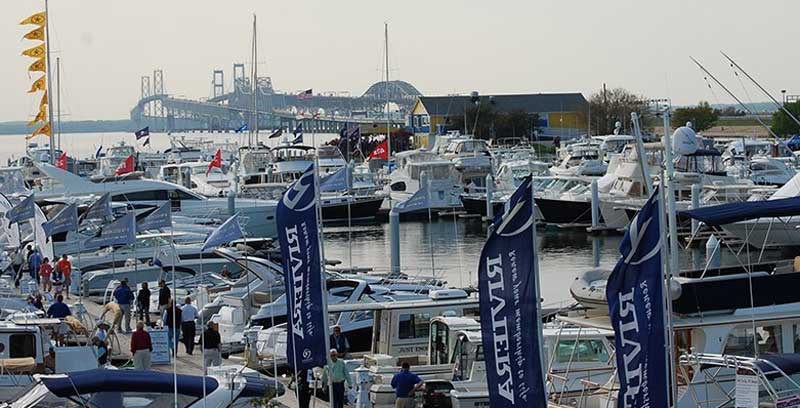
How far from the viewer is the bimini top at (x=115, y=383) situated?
1738 centimetres

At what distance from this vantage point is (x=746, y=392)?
17.2 m

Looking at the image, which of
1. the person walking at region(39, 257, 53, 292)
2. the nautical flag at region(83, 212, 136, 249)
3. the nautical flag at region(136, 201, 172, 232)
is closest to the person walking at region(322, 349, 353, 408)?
the nautical flag at region(83, 212, 136, 249)

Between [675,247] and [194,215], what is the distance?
39412 millimetres

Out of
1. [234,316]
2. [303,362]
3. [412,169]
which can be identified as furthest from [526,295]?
[412,169]

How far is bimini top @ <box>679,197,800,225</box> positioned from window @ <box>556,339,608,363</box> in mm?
2342

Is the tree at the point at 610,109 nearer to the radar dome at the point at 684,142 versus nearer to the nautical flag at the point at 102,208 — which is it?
the radar dome at the point at 684,142

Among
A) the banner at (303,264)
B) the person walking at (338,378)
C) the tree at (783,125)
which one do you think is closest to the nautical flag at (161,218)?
the person walking at (338,378)

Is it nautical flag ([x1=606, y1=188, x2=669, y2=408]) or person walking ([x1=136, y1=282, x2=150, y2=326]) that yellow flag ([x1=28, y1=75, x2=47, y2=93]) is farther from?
nautical flag ([x1=606, y1=188, x2=669, y2=408])

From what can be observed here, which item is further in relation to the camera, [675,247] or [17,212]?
[17,212]

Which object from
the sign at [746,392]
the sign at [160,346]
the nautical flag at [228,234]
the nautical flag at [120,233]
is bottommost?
the sign at [160,346]

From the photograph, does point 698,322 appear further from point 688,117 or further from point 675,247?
point 688,117

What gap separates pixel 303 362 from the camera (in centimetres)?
1911

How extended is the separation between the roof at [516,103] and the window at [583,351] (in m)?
110

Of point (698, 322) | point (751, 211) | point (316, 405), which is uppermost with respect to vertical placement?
point (751, 211)
